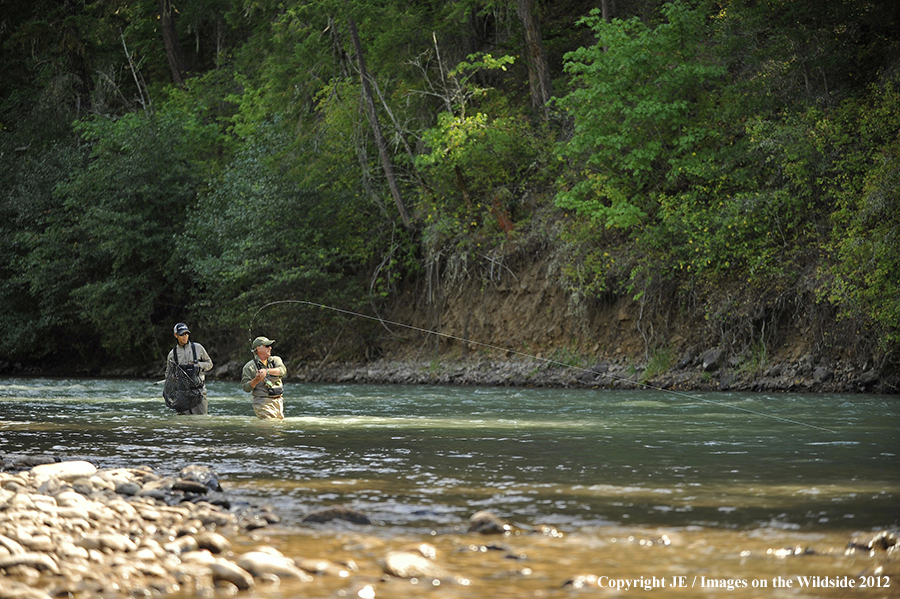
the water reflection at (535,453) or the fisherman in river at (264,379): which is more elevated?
the fisherman in river at (264,379)

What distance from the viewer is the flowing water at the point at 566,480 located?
16.0 ft

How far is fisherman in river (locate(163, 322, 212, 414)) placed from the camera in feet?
43.2

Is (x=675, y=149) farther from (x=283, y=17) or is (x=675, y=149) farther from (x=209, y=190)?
(x=209, y=190)

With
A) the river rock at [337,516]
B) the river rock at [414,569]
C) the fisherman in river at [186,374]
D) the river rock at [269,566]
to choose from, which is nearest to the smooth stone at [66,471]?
the river rock at [337,516]

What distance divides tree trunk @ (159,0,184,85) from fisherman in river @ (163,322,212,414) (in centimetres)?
2693

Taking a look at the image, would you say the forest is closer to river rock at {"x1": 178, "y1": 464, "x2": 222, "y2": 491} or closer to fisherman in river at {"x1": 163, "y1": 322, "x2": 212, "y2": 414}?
fisherman in river at {"x1": 163, "y1": 322, "x2": 212, "y2": 414}

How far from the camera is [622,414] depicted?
45.9ft

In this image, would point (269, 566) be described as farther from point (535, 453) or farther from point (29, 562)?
point (535, 453)

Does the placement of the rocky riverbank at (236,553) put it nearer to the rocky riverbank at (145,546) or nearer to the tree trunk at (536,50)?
the rocky riverbank at (145,546)

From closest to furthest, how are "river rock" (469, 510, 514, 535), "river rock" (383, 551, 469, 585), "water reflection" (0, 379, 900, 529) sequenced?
"river rock" (383, 551, 469, 585)
"river rock" (469, 510, 514, 535)
"water reflection" (0, 379, 900, 529)

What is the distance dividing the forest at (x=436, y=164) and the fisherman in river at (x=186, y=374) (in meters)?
10.7

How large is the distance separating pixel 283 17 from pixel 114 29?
45.4 ft

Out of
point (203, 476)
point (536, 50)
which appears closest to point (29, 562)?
point (203, 476)

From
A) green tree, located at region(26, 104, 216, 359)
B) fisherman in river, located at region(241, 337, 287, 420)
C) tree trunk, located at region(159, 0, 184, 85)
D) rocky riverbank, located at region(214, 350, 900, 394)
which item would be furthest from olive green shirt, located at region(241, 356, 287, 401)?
tree trunk, located at region(159, 0, 184, 85)
